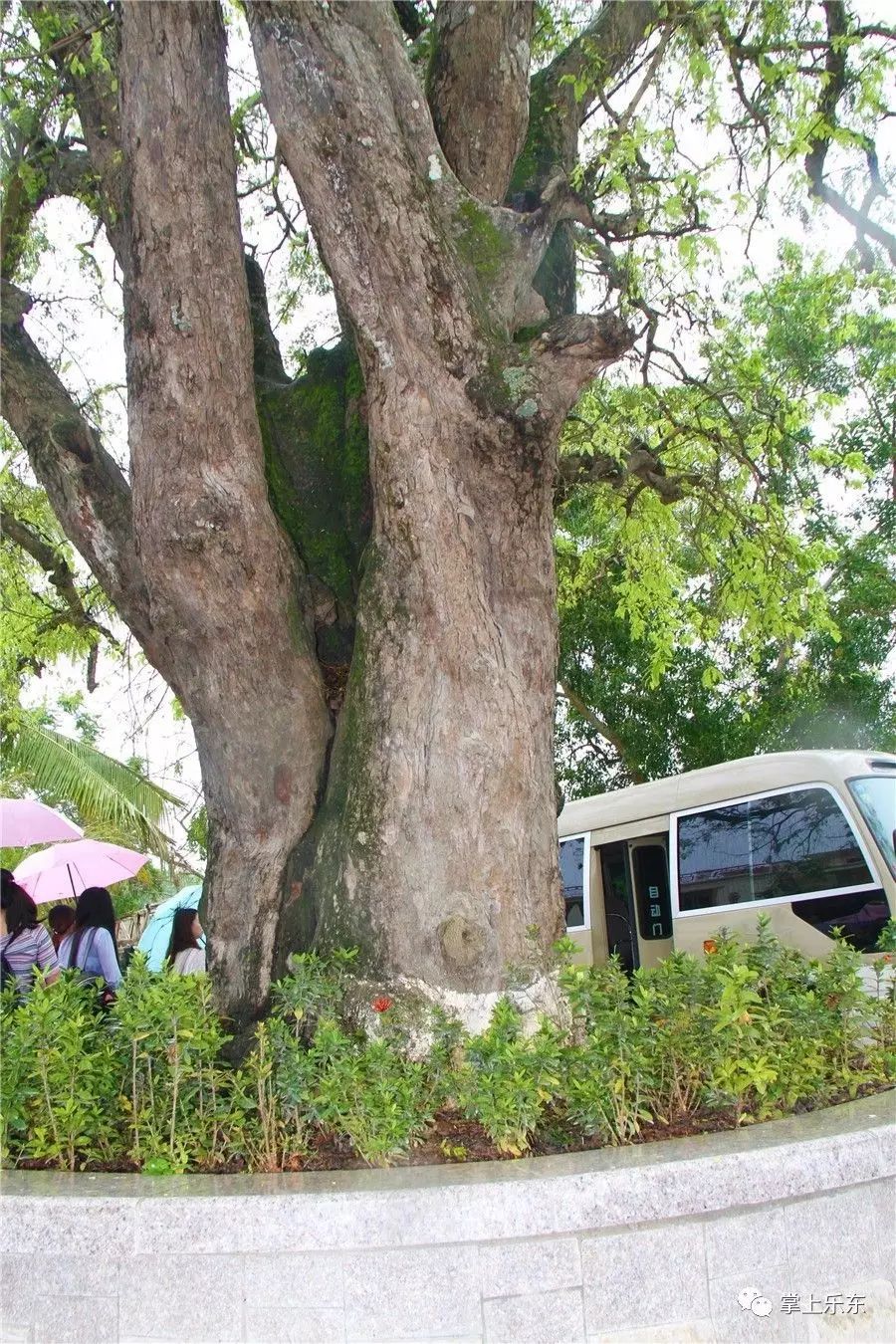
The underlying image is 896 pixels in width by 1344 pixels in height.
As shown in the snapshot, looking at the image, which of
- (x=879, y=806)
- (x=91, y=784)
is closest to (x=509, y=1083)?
(x=879, y=806)

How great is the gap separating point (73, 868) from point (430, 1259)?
28.6 feet

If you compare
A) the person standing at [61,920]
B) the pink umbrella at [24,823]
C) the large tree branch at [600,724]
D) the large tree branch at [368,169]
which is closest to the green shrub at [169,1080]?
the large tree branch at [368,169]

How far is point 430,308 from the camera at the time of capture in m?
5.01

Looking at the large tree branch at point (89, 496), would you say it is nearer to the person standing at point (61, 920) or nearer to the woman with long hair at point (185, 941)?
the person standing at point (61, 920)

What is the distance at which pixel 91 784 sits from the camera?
18.4 m

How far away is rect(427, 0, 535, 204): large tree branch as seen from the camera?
18.6 feet

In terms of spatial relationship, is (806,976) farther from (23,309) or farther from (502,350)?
(23,309)

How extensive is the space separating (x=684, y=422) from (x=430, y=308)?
5.03 m

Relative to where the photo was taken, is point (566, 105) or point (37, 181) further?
point (37, 181)

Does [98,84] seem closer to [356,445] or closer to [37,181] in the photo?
[37,181]

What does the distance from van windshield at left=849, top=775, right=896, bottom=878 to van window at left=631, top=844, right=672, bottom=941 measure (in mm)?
2689

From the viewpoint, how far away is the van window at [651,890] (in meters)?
11.4

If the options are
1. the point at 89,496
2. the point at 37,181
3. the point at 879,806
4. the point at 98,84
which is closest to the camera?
the point at 89,496

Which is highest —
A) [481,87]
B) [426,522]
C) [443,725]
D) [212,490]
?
[481,87]
